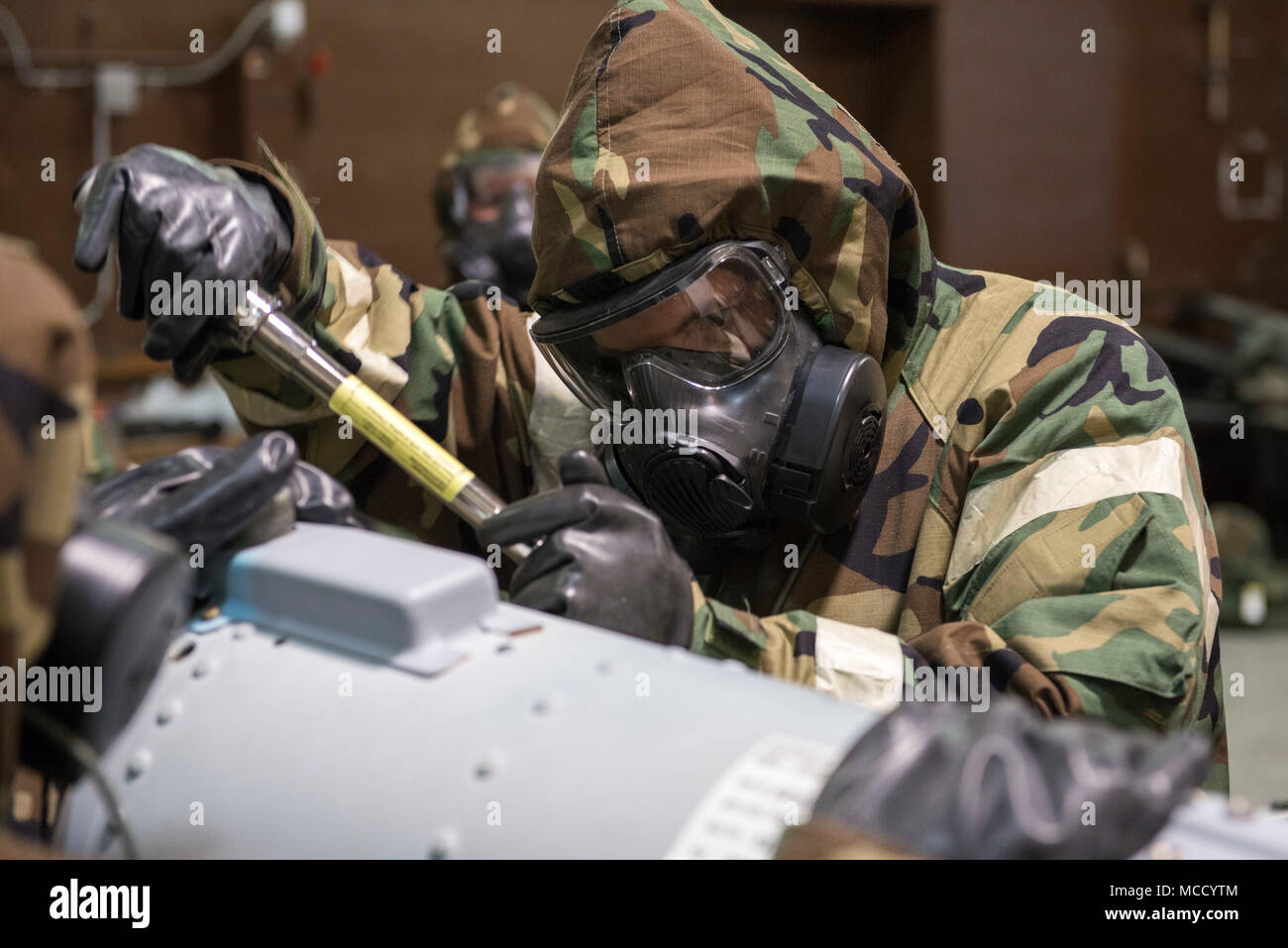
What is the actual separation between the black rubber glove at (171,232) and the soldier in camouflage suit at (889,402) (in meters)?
0.05

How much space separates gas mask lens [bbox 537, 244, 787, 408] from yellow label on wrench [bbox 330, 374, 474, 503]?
21 cm

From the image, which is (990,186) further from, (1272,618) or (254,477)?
(254,477)

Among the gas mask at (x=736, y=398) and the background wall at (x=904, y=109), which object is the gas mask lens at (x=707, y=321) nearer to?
the gas mask at (x=736, y=398)

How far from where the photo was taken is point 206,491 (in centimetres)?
82

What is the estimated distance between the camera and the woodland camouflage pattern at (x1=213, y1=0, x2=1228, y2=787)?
112cm

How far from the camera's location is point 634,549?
1049mm

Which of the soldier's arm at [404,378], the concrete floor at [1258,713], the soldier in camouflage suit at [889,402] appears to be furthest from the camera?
the concrete floor at [1258,713]

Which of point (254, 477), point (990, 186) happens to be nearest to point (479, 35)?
point (990, 186)

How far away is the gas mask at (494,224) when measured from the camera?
8.69 feet

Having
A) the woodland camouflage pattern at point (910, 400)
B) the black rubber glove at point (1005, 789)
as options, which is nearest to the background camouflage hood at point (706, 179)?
the woodland camouflage pattern at point (910, 400)

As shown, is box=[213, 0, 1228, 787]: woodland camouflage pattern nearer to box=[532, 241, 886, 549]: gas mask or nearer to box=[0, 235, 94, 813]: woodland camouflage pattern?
box=[532, 241, 886, 549]: gas mask
